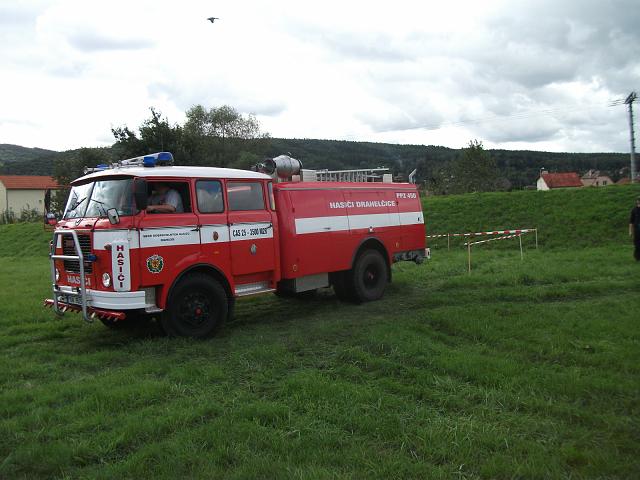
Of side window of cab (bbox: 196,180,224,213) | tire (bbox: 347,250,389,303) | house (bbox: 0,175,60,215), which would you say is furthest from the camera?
house (bbox: 0,175,60,215)

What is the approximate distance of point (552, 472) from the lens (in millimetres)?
3918

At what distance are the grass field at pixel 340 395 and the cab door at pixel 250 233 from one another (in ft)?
2.99

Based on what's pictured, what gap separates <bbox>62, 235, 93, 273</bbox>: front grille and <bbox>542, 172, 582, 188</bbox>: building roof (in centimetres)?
8491

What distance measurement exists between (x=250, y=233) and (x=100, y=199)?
226 centimetres

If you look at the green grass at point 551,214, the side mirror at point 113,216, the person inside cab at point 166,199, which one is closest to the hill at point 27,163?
the green grass at point 551,214

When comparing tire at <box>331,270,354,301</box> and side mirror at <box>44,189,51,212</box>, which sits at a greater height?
side mirror at <box>44,189,51,212</box>

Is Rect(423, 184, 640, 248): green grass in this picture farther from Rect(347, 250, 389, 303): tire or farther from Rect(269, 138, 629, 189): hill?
Rect(269, 138, 629, 189): hill

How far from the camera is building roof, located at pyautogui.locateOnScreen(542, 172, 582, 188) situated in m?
85.8

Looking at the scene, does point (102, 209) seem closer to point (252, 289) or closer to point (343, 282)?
point (252, 289)

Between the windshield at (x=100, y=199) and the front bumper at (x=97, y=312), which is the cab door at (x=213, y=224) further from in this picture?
the front bumper at (x=97, y=312)

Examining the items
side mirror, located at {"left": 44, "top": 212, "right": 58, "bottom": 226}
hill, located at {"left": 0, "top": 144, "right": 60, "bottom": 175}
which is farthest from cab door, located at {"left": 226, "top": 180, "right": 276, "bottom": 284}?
hill, located at {"left": 0, "top": 144, "right": 60, "bottom": 175}

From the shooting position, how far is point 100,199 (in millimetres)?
7910

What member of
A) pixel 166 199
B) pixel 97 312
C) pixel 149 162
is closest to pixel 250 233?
pixel 166 199

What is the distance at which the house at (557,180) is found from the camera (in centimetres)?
8538
